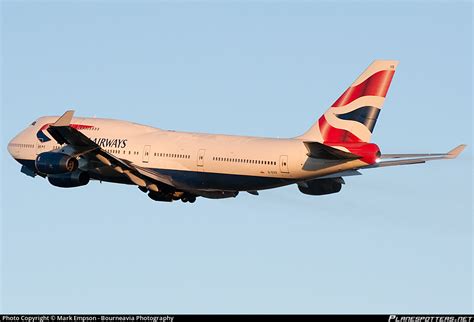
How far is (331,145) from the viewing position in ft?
263

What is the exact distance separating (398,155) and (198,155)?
12.5m

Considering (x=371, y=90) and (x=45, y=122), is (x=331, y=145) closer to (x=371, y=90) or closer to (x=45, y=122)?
(x=371, y=90)

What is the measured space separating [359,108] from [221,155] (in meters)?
8.79

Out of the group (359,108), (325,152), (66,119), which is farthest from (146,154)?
(359,108)

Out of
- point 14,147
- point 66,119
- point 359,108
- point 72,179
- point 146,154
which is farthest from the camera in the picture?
point 14,147

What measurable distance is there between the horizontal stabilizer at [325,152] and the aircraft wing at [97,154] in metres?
10.5

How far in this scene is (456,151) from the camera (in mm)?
77750

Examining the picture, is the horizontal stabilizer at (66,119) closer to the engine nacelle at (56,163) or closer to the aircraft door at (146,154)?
the engine nacelle at (56,163)

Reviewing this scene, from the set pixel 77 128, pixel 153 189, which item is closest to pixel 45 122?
pixel 77 128

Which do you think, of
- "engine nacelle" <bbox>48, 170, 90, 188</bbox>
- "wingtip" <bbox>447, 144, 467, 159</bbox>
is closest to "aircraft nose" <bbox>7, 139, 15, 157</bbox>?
"engine nacelle" <bbox>48, 170, 90, 188</bbox>

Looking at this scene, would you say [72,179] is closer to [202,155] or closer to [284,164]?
[202,155]

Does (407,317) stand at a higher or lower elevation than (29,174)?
lower

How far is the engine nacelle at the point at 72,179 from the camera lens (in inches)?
3346

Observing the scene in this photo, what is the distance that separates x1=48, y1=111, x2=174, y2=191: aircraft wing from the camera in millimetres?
82188
